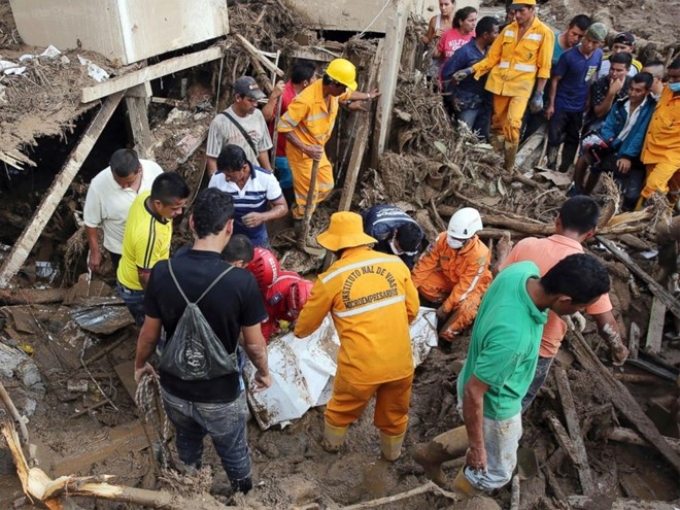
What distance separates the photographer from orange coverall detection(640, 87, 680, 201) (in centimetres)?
602

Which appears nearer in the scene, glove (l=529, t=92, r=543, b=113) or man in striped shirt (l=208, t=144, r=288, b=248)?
man in striped shirt (l=208, t=144, r=288, b=248)

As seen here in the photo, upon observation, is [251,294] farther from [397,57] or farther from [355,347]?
[397,57]

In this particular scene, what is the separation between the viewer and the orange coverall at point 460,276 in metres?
5.12

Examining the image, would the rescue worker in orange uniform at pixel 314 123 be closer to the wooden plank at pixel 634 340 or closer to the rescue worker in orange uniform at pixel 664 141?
the rescue worker in orange uniform at pixel 664 141

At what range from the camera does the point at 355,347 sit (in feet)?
12.3

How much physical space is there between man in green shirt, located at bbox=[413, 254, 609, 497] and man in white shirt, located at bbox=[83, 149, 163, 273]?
2.70 m

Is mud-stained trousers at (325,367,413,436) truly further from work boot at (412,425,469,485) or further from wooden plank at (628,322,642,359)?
wooden plank at (628,322,642,359)

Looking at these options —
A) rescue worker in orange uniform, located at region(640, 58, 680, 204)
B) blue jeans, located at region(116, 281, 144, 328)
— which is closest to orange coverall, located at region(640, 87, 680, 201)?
rescue worker in orange uniform, located at region(640, 58, 680, 204)

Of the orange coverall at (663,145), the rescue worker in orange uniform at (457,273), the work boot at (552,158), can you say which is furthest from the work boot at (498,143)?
the rescue worker in orange uniform at (457,273)

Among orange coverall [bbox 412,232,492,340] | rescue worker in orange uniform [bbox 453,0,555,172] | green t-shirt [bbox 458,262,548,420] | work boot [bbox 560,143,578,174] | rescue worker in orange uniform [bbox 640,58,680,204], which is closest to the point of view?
green t-shirt [bbox 458,262,548,420]

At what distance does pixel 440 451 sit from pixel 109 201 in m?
3.01

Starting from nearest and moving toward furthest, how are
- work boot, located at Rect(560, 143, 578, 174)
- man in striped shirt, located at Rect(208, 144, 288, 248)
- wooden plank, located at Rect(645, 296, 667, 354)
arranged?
man in striped shirt, located at Rect(208, 144, 288, 248)
wooden plank, located at Rect(645, 296, 667, 354)
work boot, located at Rect(560, 143, 578, 174)

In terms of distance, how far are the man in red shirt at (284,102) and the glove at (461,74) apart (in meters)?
2.01

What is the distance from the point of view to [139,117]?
6.21 m
